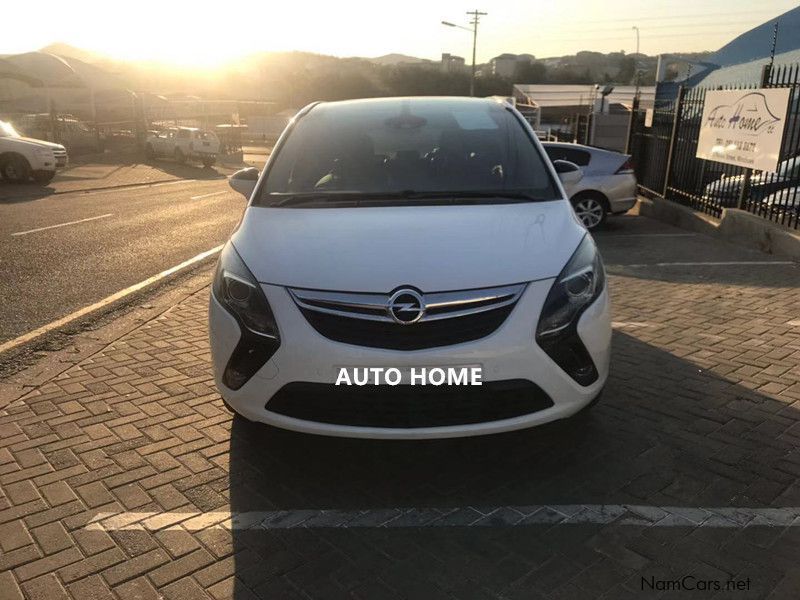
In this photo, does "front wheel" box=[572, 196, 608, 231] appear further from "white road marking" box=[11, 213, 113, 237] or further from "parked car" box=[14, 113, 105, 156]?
"parked car" box=[14, 113, 105, 156]

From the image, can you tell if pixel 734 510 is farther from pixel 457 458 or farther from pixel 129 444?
pixel 129 444

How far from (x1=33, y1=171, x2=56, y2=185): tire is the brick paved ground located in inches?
599

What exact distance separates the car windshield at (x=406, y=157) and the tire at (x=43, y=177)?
629 inches

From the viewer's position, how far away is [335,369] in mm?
2783

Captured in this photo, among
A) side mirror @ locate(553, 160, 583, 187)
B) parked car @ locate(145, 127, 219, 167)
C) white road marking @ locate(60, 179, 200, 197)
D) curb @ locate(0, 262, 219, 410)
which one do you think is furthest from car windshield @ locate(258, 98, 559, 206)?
parked car @ locate(145, 127, 219, 167)

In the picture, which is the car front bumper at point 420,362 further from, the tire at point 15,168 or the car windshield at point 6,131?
the car windshield at point 6,131

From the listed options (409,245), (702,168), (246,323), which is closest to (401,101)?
(409,245)

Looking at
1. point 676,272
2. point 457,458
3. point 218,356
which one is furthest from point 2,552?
point 676,272

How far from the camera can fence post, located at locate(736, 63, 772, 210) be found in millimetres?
8914

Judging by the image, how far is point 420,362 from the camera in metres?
2.75

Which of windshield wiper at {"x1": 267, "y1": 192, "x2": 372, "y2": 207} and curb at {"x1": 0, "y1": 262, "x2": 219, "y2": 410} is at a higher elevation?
windshield wiper at {"x1": 267, "y1": 192, "x2": 372, "y2": 207}

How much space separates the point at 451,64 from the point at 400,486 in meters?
87.2

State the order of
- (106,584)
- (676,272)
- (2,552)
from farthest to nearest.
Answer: (676,272) < (2,552) < (106,584)

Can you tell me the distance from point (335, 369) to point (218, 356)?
2.24 ft
